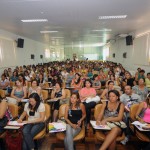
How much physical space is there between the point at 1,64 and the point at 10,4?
15.8 feet

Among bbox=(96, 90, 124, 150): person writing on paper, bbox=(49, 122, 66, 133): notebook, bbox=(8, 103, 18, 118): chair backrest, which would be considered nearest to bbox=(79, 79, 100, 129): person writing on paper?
bbox=(96, 90, 124, 150): person writing on paper

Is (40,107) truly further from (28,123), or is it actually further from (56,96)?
(56,96)

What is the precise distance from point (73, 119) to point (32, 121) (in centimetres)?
79

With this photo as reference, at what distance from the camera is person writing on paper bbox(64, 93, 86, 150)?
273 cm

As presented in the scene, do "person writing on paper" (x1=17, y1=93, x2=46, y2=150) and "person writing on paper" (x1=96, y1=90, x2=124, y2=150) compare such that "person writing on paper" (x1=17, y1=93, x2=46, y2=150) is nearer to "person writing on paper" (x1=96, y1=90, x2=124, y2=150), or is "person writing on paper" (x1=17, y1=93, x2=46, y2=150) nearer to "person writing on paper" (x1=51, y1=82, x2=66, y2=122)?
"person writing on paper" (x1=96, y1=90, x2=124, y2=150)

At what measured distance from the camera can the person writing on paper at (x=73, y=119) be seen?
2.73 metres

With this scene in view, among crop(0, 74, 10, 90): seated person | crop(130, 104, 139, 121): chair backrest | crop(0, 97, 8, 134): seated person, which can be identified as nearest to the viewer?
crop(0, 97, 8, 134): seated person

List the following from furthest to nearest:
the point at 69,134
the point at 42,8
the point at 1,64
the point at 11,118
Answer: the point at 1,64 → the point at 42,8 → the point at 11,118 → the point at 69,134

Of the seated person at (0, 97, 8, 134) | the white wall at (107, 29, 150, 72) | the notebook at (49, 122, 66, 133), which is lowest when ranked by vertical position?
the notebook at (49, 122, 66, 133)

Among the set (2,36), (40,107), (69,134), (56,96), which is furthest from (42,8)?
(2,36)

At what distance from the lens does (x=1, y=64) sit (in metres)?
8.74

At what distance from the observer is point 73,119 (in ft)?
10.4

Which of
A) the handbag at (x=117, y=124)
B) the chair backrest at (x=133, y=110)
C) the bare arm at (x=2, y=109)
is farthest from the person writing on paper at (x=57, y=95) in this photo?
the chair backrest at (x=133, y=110)

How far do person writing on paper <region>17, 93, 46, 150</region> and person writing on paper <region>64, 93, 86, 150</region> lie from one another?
1.65 feet
